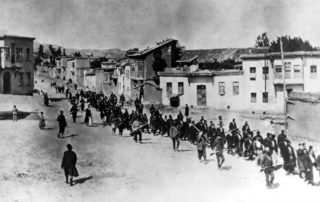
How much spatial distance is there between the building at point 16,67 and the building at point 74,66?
41.5ft

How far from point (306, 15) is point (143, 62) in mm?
11734

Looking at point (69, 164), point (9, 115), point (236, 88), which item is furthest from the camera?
point (236, 88)

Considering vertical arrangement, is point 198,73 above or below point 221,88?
above

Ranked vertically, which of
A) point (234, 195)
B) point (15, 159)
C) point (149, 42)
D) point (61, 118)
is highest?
point (149, 42)

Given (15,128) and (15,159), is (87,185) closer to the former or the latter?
(15,159)

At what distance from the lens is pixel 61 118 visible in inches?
436

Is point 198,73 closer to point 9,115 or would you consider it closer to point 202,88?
point 202,88

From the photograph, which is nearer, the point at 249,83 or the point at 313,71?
the point at 313,71

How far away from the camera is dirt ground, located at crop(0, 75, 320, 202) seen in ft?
26.2

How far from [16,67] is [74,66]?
14.9 meters

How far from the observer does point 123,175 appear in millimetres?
8633

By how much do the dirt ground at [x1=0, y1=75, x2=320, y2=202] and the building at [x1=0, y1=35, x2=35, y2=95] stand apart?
8.42 ft

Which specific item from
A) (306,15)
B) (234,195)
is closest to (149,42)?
(306,15)

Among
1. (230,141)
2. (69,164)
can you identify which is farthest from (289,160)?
(69,164)
